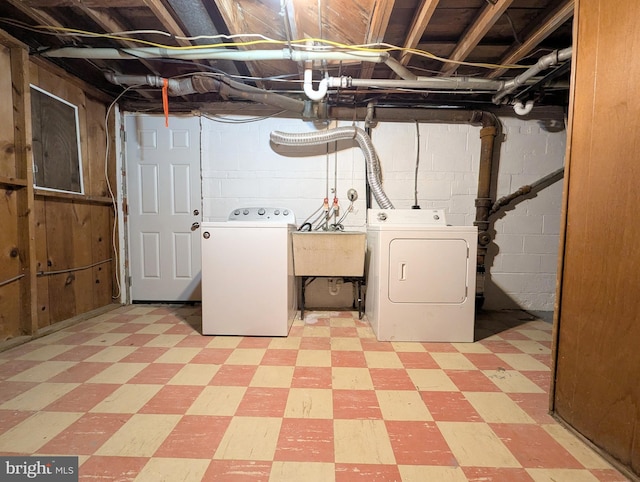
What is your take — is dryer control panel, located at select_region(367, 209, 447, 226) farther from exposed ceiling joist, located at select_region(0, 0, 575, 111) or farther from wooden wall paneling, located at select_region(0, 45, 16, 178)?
wooden wall paneling, located at select_region(0, 45, 16, 178)

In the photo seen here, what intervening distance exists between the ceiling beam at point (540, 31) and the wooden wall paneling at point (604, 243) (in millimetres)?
752

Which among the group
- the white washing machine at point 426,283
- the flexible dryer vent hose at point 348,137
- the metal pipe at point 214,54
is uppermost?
the metal pipe at point 214,54

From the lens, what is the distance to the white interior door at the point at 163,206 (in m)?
2.96

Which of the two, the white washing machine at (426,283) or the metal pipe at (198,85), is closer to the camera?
the white washing machine at (426,283)

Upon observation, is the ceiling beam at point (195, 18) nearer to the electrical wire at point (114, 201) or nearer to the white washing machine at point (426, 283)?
the electrical wire at point (114, 201)

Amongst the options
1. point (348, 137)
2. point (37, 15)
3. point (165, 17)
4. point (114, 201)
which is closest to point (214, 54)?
point (165, 17)

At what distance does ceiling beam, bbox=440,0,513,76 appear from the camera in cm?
162

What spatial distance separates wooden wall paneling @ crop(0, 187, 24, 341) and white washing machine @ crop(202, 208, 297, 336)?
1.32 m

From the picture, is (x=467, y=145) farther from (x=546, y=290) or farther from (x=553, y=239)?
(x=546, y=290)

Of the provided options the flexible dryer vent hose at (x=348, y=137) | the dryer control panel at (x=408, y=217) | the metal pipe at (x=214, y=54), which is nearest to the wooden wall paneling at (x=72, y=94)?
the metal pipe at (x=214, y=54)

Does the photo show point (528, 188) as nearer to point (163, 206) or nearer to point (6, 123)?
point (163, 206)

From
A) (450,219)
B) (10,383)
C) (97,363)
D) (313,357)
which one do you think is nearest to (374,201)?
(450,219)

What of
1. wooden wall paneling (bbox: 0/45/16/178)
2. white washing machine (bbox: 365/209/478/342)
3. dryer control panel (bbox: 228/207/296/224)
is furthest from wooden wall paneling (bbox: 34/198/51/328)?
white washing machine (bbox: 365/209/478/342)

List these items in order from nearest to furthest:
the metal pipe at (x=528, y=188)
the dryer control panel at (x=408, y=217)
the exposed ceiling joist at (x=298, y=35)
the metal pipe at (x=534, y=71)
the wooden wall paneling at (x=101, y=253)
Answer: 1. the exposed ceiling joist at (x=298, y=35)
2. the metal pipe at (x=534, y=71)
3. the dryer control panel at (x=408, y=217)
4. the wooden wall paneling at (x=101, y=253)
5. the metal pipe at (x=528, y=188)
